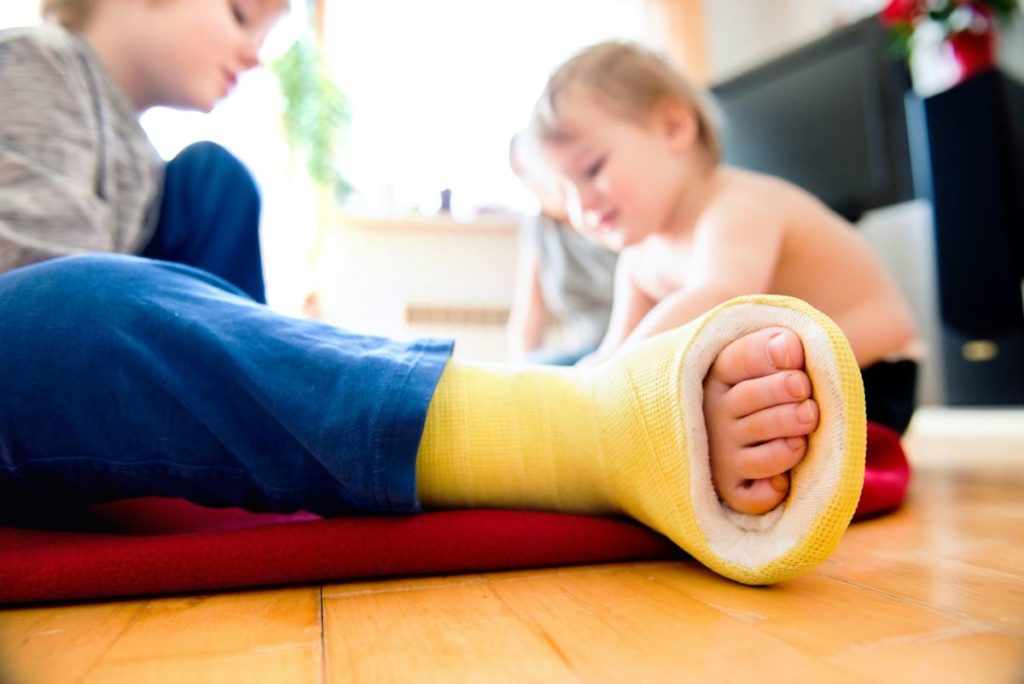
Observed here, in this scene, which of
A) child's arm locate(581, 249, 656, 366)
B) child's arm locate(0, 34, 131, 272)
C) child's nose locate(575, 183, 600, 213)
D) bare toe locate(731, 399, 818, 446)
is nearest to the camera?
bare toe locate(731, 399, 818, 446)

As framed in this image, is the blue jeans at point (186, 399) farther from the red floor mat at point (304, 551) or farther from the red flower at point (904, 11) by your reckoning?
the red flower at point (904, 11)

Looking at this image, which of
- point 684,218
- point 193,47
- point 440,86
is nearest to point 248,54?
point 193,47

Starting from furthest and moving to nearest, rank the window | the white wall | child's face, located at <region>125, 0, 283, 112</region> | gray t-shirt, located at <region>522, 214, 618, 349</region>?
the window
the white wall
gray t-shirt, located at <region>522, 214, 618, 349</region>
child's face, located at <region>125, 0, 283, 112</region>

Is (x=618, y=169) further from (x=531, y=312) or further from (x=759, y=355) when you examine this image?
(x=531, y=312)

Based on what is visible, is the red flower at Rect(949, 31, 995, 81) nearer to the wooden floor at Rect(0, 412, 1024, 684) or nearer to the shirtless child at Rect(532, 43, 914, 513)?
the shirtless child at Rect(532, 43, 914, 513)

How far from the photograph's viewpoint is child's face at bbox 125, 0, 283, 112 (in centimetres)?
86

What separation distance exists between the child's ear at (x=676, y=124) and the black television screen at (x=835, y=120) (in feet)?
4.00

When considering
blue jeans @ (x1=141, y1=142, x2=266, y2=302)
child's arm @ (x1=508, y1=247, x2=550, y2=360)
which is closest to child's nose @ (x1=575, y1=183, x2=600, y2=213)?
blue jeans @ (x1=141, y1=142, x2=266, y2=302)

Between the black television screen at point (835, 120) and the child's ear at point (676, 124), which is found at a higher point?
the black television screen at point (835, 120)

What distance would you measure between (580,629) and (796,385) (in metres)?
0.18

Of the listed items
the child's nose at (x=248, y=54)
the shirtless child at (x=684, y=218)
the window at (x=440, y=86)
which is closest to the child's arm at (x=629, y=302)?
the shirtless child at (x=684, y=218)

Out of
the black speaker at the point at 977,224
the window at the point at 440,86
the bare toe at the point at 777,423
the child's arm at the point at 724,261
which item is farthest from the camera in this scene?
the window at the point at 440,86

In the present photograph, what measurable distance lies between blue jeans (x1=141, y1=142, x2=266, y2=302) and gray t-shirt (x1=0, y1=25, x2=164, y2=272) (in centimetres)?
2

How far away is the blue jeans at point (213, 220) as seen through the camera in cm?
78
